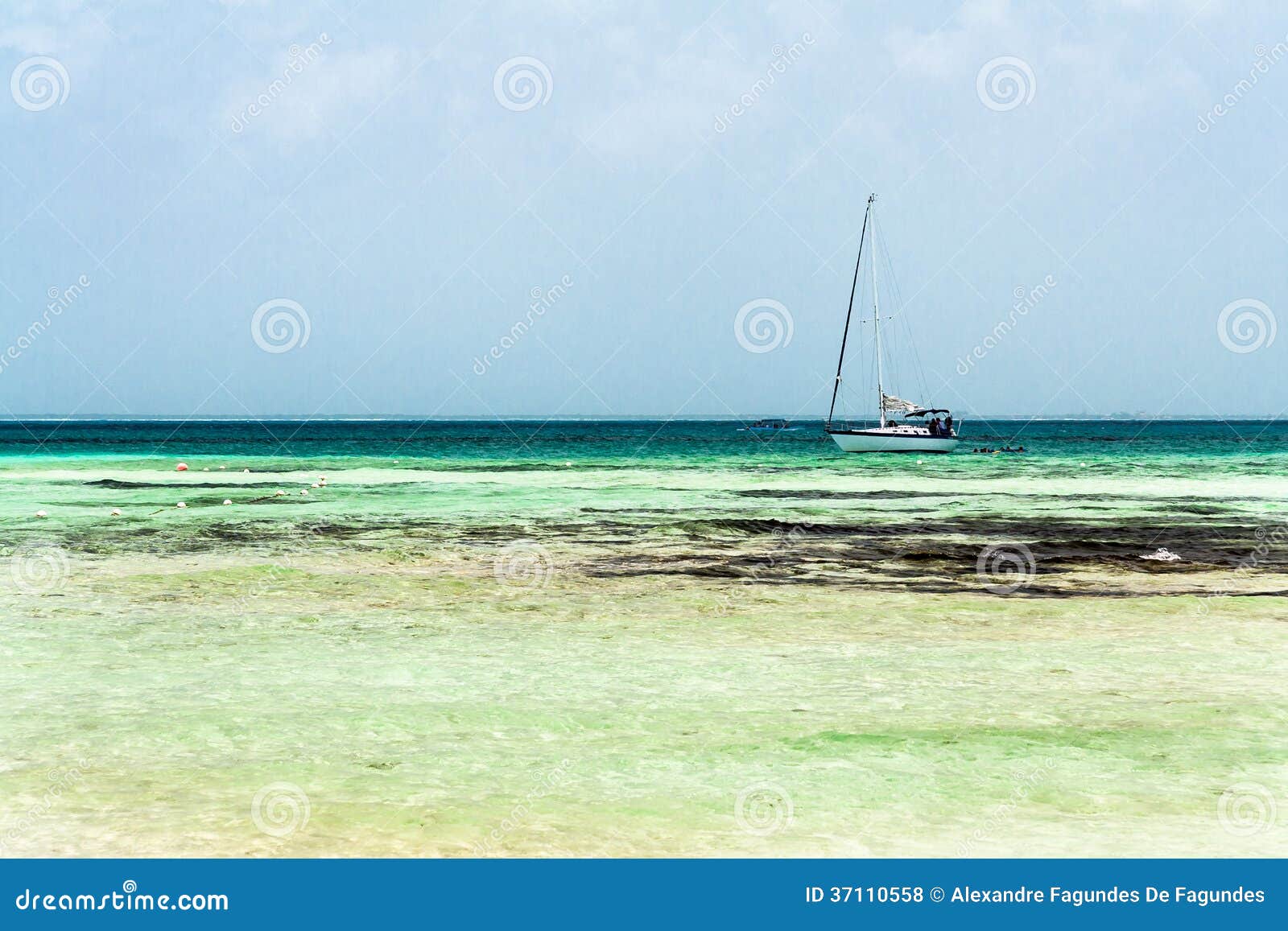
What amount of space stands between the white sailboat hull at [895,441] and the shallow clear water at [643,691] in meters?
40.7

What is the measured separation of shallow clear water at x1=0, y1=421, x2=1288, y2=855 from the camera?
5.92 m

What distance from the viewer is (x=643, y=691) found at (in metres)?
8.91

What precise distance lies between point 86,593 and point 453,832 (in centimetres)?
950

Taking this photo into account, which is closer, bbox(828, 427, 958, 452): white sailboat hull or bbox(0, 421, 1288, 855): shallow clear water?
bbox(0, 421, 1288, 855): shallow clear water

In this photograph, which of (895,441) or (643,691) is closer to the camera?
(643,691)

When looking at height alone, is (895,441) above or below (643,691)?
above

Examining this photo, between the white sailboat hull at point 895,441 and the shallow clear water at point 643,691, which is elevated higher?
the white sailboat hull at point 895,441

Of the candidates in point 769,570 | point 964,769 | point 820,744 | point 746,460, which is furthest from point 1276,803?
point 746,460

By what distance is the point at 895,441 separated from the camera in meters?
62.5

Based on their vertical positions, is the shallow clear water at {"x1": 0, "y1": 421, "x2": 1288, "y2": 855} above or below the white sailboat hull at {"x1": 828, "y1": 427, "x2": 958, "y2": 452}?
below

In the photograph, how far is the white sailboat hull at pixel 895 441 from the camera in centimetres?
6231

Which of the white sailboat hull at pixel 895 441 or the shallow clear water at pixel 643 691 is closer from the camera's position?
the shallow clear water at pixel 643 691

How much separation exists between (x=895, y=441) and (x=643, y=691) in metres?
55.2

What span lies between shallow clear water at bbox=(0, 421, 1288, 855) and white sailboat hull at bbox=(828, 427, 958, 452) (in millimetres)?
40750
